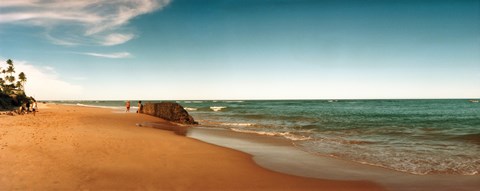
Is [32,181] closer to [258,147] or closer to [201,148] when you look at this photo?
[201,148]

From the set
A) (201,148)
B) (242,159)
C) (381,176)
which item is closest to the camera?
(381,176)

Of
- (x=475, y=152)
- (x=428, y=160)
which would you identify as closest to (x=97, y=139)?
(x=428, y=160)

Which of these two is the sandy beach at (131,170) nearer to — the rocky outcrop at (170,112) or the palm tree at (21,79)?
the rocky outcrop at (170,112)

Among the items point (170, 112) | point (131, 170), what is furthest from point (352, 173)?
point (170, 112)

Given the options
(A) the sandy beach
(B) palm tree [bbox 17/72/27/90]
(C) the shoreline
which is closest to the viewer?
(A) the sandy beach

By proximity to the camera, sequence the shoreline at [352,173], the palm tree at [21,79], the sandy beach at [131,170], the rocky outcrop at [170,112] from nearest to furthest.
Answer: the sandy beach at [131,170]
the shoreline at [352,173]
the rocky outcrop at [170,112]
the palm tree at [21,79]

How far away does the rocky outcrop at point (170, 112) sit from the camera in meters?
27.6

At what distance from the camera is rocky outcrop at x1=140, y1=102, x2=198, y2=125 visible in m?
27.6

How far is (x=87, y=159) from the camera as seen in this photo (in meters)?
9.13

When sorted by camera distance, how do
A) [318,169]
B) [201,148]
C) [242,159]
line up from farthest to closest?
[201,148]
[242,159]
[318,169]

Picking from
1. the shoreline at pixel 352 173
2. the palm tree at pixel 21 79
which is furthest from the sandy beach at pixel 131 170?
the palm tree at pixel 21 79

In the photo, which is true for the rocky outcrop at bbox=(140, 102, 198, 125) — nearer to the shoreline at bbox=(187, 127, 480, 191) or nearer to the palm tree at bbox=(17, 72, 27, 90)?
the shoreline at bbox=(187, 127, 480, 191)

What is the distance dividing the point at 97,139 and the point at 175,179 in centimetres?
713

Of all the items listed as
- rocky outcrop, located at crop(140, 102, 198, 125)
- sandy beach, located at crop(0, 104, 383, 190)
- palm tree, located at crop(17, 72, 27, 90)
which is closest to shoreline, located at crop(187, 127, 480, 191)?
sandy beach, located at crop(0, 104, 383, 190)
